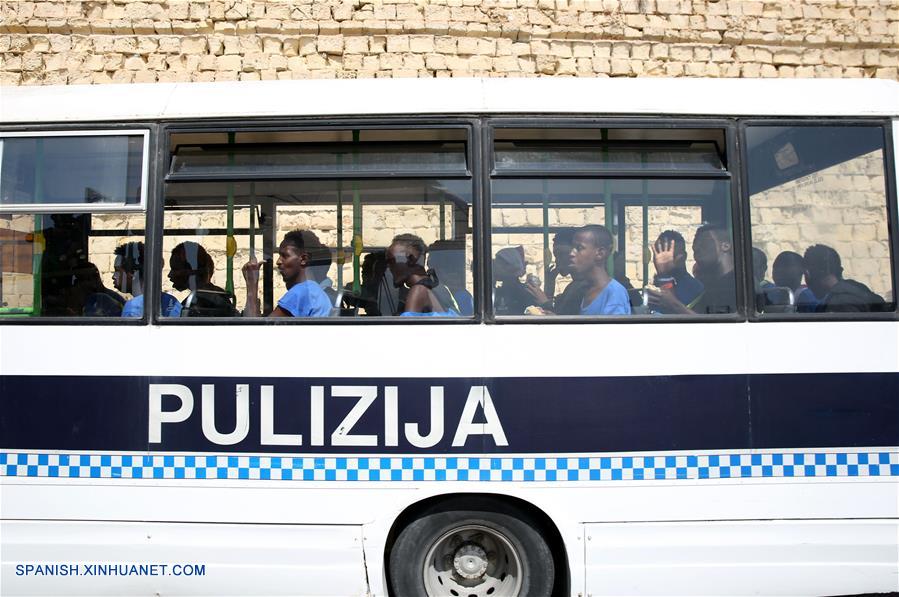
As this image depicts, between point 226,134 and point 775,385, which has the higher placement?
point 226,134

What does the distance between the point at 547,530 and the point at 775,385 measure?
4.79ft

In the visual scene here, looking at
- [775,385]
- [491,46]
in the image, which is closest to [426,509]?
[775,385]

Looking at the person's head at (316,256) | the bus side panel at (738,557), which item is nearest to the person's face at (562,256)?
the person's head at (316,256)

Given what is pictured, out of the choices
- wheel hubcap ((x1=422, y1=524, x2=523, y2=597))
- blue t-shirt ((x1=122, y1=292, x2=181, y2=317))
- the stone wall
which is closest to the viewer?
blue t-shirt ((x1=122, y1=292, x2=181, y2=317))

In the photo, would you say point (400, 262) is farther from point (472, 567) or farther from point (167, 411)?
point (472, 567)

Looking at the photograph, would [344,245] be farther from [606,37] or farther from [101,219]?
[606,37]

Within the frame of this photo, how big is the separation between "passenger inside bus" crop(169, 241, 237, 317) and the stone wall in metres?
6.59

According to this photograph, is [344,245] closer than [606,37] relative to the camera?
Yes

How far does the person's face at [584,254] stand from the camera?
394 centimetres

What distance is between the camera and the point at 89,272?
13.1 feet

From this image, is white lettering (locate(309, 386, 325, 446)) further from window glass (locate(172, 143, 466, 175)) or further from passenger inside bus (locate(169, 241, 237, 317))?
window glass (locate(172, 143, 466, 175))

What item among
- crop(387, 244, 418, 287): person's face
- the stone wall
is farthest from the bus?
the stone wall

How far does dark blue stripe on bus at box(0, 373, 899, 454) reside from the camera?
3.85 m

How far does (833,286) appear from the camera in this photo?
394 centimetres
